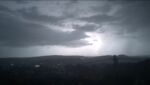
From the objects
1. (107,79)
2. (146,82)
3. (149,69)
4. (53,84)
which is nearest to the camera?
(146,82)

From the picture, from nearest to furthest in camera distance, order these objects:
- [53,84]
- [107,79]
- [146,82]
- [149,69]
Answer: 1. [146,82]
2. [53,84]
3. [107,79]
4. [149,69]

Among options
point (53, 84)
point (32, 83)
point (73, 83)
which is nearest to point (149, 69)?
point (73, 83)

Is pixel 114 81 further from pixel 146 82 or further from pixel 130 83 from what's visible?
pixel 146 82

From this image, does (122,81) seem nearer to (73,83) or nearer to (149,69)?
(73,83)

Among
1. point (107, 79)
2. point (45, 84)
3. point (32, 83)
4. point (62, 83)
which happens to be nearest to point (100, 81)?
point (107, 79)

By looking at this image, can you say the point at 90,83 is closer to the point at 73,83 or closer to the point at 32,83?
the point at 73,83

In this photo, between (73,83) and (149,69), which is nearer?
(73,83)

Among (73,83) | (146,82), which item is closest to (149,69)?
(146,82)

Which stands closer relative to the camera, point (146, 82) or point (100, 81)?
point (146, 82)
